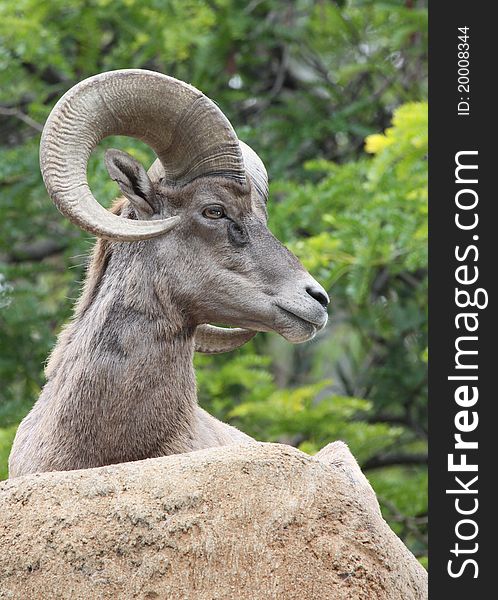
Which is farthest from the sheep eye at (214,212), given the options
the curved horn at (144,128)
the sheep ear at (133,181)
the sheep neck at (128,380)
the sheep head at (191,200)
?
the sheep neck at (128,380)

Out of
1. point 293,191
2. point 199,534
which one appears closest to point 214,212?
point 199,534

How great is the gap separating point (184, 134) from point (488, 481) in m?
2.57

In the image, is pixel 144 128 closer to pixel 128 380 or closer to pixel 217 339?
Result: pixel 128 380

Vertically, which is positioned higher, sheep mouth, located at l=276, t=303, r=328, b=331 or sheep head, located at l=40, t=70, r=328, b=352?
sheep head, located at l=40, t=70, r=328, b=352


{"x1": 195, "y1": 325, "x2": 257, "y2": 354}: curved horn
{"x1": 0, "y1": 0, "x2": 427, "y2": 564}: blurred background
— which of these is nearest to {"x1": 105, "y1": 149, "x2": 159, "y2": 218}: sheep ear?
{"x1": 195, "y1": 325, "x2": 257, "y2": 354}: curved horn

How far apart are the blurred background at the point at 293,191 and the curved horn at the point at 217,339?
4314 mm

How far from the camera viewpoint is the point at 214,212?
7234mm

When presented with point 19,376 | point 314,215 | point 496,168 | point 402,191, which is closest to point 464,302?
point 496,168

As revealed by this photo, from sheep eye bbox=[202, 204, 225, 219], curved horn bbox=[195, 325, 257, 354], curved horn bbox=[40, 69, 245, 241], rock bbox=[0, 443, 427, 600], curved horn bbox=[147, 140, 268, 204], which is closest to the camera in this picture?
rock bbox=[0, 443, 427, 600]

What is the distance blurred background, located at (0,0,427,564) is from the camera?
13531mm

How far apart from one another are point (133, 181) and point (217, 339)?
1.46 meters

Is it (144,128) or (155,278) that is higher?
(144,128)

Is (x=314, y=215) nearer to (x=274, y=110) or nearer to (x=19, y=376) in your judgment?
(x=274, y=110)

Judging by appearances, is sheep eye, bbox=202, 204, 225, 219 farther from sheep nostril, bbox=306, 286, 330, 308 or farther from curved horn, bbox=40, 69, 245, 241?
sheep nostril, bbox=306, 286, 330, 308
